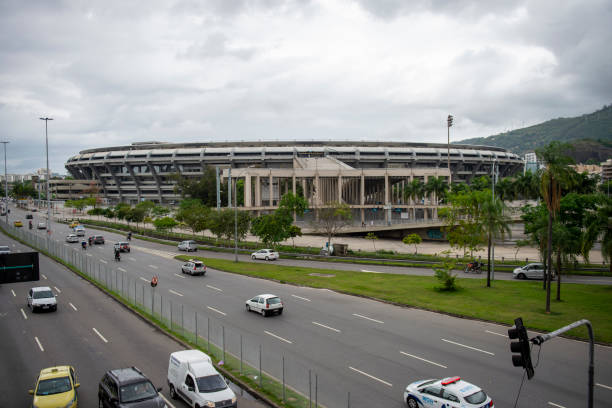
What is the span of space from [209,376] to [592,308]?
82.6 ft

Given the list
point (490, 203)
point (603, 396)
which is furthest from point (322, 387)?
point (490, 203)

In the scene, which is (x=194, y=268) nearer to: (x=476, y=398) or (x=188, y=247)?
(x=188, y=247)

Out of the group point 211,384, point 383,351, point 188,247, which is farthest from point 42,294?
point 188,247

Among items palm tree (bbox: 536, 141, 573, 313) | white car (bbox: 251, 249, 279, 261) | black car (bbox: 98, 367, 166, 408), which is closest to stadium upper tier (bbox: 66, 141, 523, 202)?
white car (bbox: 251, 249, 279, 261)

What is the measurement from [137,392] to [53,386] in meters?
3.20

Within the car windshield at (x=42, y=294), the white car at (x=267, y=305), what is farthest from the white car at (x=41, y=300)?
the white car at (x=267, y=305)

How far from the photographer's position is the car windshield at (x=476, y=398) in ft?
45.0

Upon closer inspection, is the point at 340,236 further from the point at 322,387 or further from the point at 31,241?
the point at 322,387

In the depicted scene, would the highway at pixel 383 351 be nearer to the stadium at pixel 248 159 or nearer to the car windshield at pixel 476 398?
the car windshield at pixel 476 398

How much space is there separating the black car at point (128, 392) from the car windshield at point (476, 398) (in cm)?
984

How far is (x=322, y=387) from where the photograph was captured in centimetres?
1659

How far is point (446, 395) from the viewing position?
46.2ft

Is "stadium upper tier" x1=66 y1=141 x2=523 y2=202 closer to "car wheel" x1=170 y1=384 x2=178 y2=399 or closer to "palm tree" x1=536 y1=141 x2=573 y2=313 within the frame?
"palm tree" x1=536 y1=141 x2=573 y2=313

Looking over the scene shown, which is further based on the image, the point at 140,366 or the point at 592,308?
the point at 592,308
